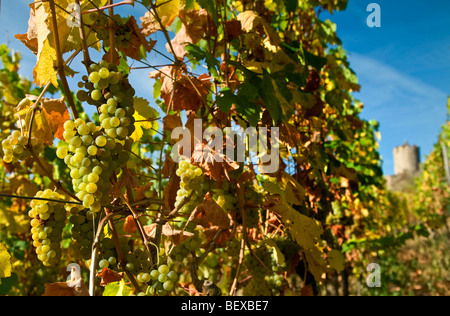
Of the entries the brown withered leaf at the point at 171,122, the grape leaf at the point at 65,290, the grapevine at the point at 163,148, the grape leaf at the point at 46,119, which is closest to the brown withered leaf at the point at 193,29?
the grapevine at the point at 163,148

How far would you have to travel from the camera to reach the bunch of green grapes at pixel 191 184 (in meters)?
0.94

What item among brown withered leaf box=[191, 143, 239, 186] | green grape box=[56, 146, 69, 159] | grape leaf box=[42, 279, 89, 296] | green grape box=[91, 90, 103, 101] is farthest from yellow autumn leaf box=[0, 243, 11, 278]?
brown withered leaf box=[191, 143, 239, 186]

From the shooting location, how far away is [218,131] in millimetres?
1104

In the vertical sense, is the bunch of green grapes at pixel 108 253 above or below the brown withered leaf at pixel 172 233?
below

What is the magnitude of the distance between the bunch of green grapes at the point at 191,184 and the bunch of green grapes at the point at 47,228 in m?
0.30

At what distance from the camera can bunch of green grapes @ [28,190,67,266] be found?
2.54 feet

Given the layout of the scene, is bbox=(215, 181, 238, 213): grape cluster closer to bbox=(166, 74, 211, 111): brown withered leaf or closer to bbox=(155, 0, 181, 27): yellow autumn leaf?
bbox=(166, 74, 211, 111): brown withered leaf

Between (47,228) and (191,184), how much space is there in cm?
35

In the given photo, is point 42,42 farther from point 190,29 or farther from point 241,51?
point 241,51

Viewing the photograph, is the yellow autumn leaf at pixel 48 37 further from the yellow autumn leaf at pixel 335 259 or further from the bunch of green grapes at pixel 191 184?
the yellow autumn leaf at pixel 335 259

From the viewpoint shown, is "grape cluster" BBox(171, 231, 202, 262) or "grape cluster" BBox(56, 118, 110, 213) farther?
"grape cluster" BBox(171, 231, 202, 262)

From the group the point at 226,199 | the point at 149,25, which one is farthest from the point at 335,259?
A: the point at 149,25

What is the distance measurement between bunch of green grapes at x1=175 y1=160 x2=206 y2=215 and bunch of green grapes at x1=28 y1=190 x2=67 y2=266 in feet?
0.98
